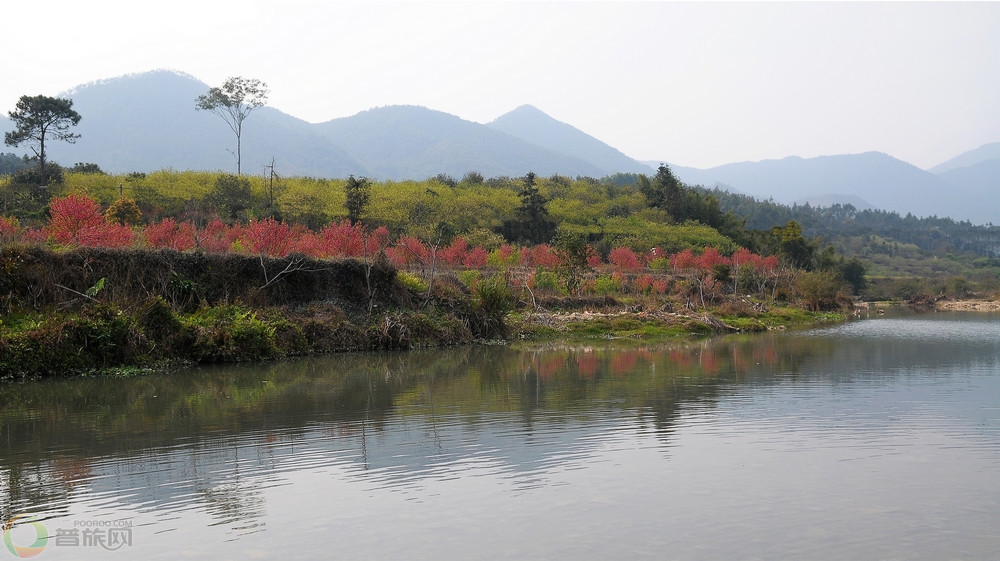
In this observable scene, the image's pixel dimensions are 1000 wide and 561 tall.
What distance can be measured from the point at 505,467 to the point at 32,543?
477 cm

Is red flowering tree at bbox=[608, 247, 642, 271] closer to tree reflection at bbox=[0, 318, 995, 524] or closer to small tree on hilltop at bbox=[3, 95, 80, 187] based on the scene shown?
tree reflection at bbox=[0, 318, 995, 524]

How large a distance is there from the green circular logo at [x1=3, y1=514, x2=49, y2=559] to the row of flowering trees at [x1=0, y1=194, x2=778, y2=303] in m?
15.0

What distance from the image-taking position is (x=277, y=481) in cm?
863

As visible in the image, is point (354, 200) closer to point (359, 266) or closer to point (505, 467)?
point (359, 266)

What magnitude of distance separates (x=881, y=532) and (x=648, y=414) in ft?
18.7

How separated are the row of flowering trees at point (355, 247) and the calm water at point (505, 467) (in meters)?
9.46

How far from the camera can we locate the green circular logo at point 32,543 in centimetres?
657

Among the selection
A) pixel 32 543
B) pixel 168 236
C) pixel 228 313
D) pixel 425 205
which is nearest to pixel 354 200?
pixel 425 205

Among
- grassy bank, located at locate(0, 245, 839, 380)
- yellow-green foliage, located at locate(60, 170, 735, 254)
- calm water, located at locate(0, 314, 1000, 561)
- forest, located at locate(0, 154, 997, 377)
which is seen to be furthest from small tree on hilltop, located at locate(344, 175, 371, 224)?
calm water, located at locate(0, 314, 1000, 561)

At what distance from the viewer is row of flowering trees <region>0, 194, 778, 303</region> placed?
24656 mm

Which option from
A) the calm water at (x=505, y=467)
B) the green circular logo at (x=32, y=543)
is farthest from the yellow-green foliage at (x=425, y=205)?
the green circular logo at (x=32, y=543)

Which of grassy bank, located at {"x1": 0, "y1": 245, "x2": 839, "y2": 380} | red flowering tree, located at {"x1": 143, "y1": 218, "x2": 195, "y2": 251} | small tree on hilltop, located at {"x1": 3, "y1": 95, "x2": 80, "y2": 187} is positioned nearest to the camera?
grassy bank, located at {"x1": 0, "y1": 245, "x2": 839, "y2": 380}

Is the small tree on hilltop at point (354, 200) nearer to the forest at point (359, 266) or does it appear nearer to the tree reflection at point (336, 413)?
the forest at point (359, 266)

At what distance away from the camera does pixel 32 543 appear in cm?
676
